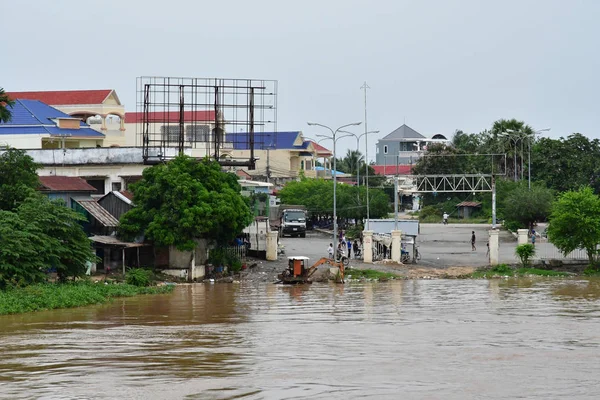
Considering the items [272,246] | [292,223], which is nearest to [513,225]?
[292,223]

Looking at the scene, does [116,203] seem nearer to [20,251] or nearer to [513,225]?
[20,251]

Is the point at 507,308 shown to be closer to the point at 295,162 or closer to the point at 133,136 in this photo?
the point at 133,136

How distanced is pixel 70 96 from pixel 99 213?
3738cm

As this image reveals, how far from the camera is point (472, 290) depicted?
39.7 metres

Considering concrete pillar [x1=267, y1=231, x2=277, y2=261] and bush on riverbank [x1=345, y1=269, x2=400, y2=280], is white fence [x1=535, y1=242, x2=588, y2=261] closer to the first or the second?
bush on riverbank [x1=345, y1=269, x2=400, y2=280]

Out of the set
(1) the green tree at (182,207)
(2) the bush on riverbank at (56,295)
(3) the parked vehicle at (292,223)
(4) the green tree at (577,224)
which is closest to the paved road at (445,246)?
(3) the parked vehicle at (292,223)

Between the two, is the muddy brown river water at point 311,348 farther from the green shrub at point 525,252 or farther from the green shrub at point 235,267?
the green shrub at point 525,252

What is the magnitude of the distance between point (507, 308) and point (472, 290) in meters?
7.00

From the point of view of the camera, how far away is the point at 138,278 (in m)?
39.9

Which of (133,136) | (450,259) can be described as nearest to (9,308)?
(450,259)

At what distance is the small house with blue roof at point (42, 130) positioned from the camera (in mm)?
63375

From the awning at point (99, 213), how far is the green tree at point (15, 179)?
9.37 feet

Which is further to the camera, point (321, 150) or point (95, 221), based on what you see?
point (321, 150)

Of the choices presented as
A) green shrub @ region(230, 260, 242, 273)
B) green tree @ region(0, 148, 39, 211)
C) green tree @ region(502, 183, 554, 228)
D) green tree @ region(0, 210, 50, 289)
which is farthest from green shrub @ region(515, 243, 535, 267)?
green tree @ region(0, 210, 50, 289)
